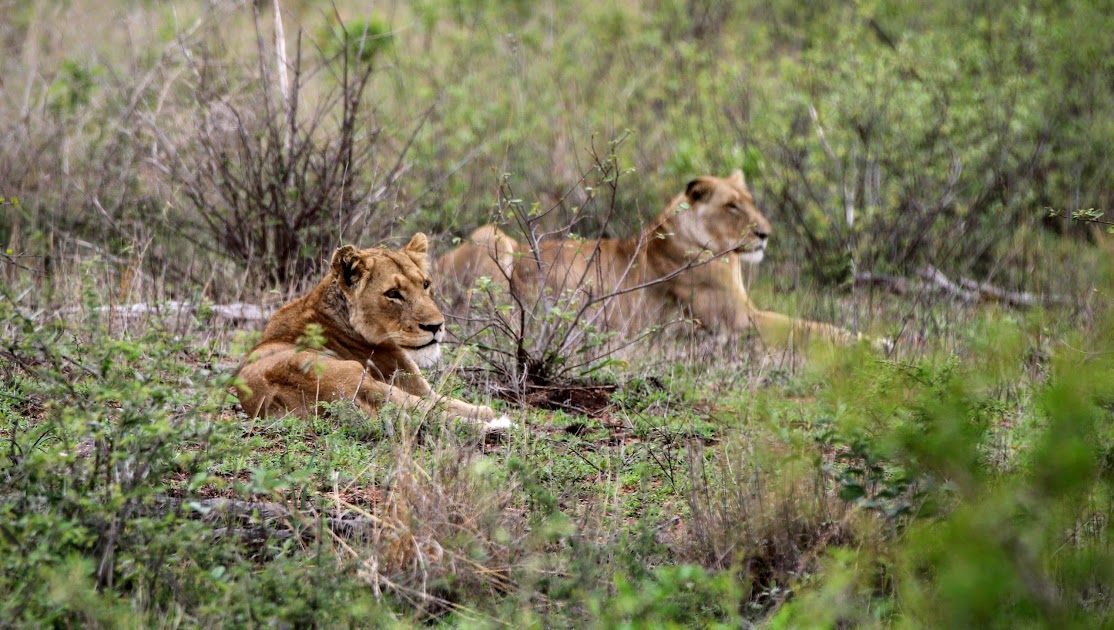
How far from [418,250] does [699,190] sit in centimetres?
370

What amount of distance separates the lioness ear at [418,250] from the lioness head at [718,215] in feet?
11.5

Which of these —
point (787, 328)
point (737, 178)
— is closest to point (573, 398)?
point (787, 328)

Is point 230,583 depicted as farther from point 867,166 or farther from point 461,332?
point 867,166

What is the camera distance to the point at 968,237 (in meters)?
10.2

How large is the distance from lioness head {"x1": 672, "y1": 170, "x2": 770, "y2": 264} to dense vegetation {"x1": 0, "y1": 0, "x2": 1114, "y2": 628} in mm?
612

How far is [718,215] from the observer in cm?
938

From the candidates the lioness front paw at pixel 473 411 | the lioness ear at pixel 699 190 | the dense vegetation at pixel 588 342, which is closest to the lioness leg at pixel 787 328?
the dense vegetation at pixel 588 342

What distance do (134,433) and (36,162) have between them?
6.82m

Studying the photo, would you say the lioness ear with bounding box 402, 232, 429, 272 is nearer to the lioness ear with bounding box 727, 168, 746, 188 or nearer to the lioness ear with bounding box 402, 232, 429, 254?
the lioness ear with bounding box 402, 232, 429, 254

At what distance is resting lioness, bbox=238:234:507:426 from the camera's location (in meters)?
5.40

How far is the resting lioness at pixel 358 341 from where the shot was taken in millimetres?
5402

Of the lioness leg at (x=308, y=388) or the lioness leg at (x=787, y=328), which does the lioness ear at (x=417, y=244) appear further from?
the lioness leg at (x=787, y=328)

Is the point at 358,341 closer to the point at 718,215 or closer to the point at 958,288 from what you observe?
the point at 718,215

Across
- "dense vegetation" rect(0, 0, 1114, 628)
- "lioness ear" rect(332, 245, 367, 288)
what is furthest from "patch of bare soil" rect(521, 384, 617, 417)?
"lioness ear" rect(332, 245, 367, 288)
